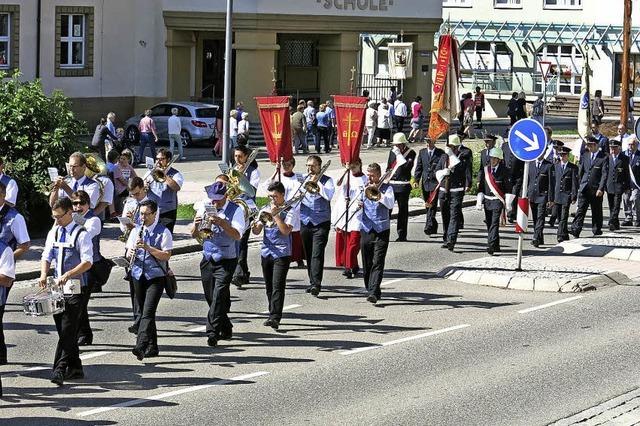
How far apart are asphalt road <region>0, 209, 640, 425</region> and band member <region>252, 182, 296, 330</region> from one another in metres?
0.35

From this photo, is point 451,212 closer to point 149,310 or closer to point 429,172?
point 429,172

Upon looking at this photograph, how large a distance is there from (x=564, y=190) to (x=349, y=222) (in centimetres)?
602

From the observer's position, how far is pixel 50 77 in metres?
41.9

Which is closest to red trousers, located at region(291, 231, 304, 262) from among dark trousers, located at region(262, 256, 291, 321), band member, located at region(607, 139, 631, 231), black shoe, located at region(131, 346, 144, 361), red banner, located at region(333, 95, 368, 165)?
red banner, located at region(333, 95, 368, 165)

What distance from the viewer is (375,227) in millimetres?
18344

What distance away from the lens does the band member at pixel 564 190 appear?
24.1m

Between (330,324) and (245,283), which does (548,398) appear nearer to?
(330,324)

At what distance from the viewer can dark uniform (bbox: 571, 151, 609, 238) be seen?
80.5 feet

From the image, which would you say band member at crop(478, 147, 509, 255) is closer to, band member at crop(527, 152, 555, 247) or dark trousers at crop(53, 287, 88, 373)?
band member at crop(527, 152, 555, 247)

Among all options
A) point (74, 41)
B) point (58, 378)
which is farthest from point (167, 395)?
point (74, 41)

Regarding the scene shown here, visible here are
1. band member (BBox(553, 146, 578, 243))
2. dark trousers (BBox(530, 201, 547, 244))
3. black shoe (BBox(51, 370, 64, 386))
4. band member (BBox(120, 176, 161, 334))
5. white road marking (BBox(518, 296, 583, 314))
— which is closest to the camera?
black shoe (BBox(51, 370, 64, 386))

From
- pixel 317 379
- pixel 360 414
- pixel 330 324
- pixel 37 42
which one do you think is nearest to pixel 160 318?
pixel 330 324

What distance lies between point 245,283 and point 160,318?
2.61m

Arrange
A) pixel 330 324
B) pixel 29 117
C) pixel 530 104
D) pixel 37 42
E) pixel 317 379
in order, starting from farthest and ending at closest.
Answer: pixel 530 104, pixel 37 42, pixel 29 117, pixel 330 324, pixel 317 379
